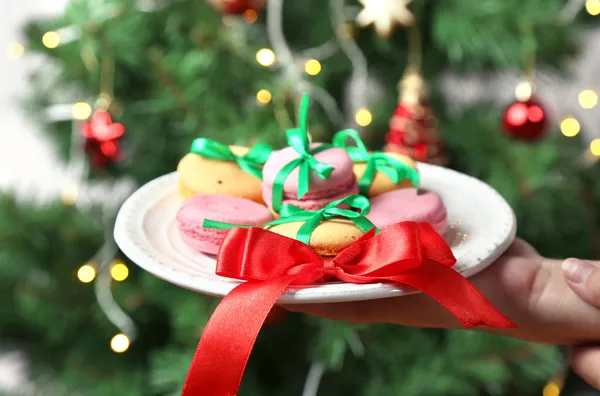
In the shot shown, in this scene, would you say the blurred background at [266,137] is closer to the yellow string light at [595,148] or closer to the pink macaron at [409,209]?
the yellow string light at [595,148]

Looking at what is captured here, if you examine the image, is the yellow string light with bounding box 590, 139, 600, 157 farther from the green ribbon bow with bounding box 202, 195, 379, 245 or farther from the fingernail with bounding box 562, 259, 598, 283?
the green ribbon bow with bounding box 202, 195, 379, 245

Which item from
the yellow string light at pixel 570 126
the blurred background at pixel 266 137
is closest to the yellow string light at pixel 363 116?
the blurred background at pixel 266 137

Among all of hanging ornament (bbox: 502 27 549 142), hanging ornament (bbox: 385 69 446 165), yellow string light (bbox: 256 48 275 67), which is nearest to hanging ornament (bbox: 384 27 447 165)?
hanging ornament (bbox: 385 69 446 165)

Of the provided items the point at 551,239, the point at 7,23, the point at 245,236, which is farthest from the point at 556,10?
the point at 7,23

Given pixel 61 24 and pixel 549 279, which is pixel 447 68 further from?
pixel 61 24

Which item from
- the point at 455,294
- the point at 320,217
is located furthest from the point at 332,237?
the point at 455,294
